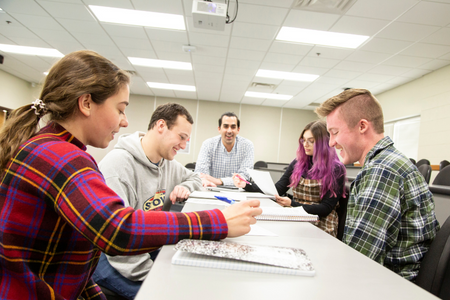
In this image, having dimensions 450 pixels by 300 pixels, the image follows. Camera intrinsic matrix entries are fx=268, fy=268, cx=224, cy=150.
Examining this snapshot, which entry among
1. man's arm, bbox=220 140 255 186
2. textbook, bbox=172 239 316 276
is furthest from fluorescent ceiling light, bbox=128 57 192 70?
textbook, bbox=172 239 316 276

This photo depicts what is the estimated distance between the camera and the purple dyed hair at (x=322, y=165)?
1646 mm

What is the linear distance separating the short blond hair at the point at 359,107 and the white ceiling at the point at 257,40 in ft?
8.04

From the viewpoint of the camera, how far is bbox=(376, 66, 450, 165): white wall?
473 centimetres

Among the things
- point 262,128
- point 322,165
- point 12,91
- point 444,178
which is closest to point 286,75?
point 262,128

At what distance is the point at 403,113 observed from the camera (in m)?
5.88

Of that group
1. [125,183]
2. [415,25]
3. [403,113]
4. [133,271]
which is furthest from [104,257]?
[403,113]

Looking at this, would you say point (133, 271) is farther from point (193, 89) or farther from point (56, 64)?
point (193, 89)

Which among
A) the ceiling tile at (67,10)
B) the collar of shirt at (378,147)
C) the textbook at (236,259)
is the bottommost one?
the textbook at (236,259)

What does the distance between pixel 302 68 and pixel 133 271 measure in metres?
5.06

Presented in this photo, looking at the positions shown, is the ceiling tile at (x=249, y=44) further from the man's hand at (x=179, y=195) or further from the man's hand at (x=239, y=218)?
the man's hand at (x=239, y=218)

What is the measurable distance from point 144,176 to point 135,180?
0.06 meters

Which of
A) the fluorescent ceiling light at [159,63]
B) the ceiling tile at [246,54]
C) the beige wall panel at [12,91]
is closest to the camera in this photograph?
the ceiling tile at [246,54]

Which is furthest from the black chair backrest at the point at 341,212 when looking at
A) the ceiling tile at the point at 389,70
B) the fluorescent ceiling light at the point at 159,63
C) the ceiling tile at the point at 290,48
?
the fluorescent ceiling light at the point at 159,63

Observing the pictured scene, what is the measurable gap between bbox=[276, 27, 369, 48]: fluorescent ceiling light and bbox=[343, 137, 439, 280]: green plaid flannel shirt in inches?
134
